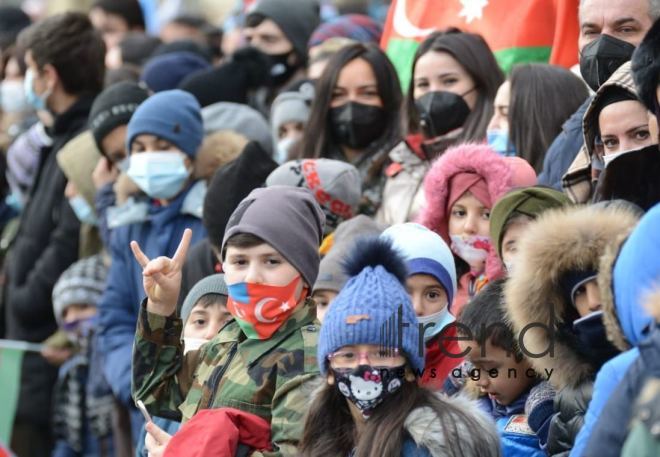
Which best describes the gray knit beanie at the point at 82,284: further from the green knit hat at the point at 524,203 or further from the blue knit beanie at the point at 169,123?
the green knit hat at the point at 524,203

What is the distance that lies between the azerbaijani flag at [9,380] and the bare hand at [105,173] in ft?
4.56

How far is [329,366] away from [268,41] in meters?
5.61

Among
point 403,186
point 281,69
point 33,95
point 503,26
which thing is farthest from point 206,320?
point 33,95

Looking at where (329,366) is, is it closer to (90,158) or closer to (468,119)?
(468,119)

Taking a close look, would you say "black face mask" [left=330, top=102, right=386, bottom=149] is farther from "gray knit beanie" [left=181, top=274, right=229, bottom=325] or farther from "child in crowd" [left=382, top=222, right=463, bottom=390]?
"child in crowd" [left=382, top=222, right=463, bottom=390]

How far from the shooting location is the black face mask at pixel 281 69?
1048cm

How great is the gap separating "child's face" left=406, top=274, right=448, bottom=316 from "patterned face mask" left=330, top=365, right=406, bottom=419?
1.05 meters

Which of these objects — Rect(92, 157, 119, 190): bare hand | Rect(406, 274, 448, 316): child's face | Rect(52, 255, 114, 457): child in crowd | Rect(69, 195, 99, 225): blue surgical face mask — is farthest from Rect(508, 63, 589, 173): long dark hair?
Rect(69, 195, 99, 225): blue surgical face mask

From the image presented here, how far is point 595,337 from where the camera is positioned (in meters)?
4.77

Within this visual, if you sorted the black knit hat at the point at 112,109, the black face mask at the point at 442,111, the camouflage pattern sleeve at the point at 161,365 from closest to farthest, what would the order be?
the camouflage pattern sleeve at the point at 161,365 → the black face mask at the point at 442,111 → the black knit hat at the point at 112,109

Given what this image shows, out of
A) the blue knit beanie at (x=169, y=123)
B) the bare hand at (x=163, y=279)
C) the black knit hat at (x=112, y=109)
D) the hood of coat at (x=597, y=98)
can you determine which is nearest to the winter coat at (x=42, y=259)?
the black knit hat at (x=112, y=109)

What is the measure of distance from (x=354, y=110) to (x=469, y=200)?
165 cm

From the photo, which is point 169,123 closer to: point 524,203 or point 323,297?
point 323,297

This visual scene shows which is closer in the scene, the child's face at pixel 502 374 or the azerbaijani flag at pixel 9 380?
the child's face at pixel 502 374
